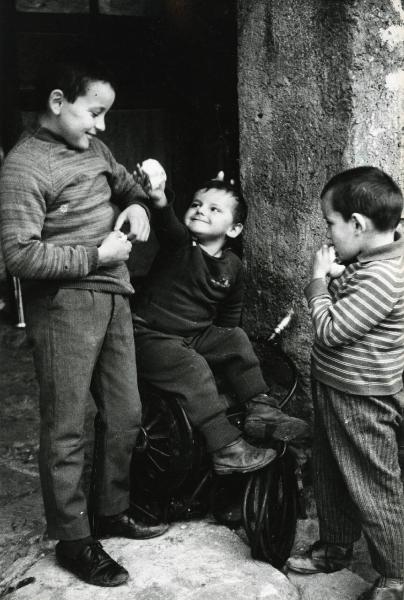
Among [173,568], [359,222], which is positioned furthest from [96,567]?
[359,222]

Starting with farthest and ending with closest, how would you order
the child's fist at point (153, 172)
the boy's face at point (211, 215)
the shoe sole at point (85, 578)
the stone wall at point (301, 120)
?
the boy's face at point (211, 215) → the stone wall at point (301, 120) → the child's fist at point (153, 172) → the shoe sole at point (85, 578)

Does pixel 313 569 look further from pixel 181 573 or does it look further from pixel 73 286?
pixel 73 286

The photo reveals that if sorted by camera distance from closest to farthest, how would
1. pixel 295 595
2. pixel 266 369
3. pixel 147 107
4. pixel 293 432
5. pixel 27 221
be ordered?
pixel 27 221, pixel 295 595, pixel 293 432, pixel 266 369, pixel 147 107

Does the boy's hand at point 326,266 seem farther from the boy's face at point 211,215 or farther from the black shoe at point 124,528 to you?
the black shoe at point 124,528

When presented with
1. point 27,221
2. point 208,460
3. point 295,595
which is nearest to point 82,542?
point 208,460

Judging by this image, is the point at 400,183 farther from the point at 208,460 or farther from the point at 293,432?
the point at 208,460

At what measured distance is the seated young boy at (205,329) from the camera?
3.06m

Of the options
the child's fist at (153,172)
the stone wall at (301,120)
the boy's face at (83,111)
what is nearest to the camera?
the boy's face at (83,111)

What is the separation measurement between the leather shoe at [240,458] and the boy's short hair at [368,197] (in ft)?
2.99

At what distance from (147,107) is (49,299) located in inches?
67.6

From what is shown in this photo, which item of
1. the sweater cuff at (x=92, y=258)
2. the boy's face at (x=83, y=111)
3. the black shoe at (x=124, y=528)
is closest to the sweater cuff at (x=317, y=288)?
the sweater cuff at (x=92, y=258)

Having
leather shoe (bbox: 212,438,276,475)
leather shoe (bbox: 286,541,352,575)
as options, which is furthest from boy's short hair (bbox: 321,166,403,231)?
leather shoe (bbox: 286,541,352,575)

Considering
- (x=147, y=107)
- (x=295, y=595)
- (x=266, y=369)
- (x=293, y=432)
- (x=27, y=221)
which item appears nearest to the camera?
(x=27, y=221)

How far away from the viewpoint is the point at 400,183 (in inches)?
128
